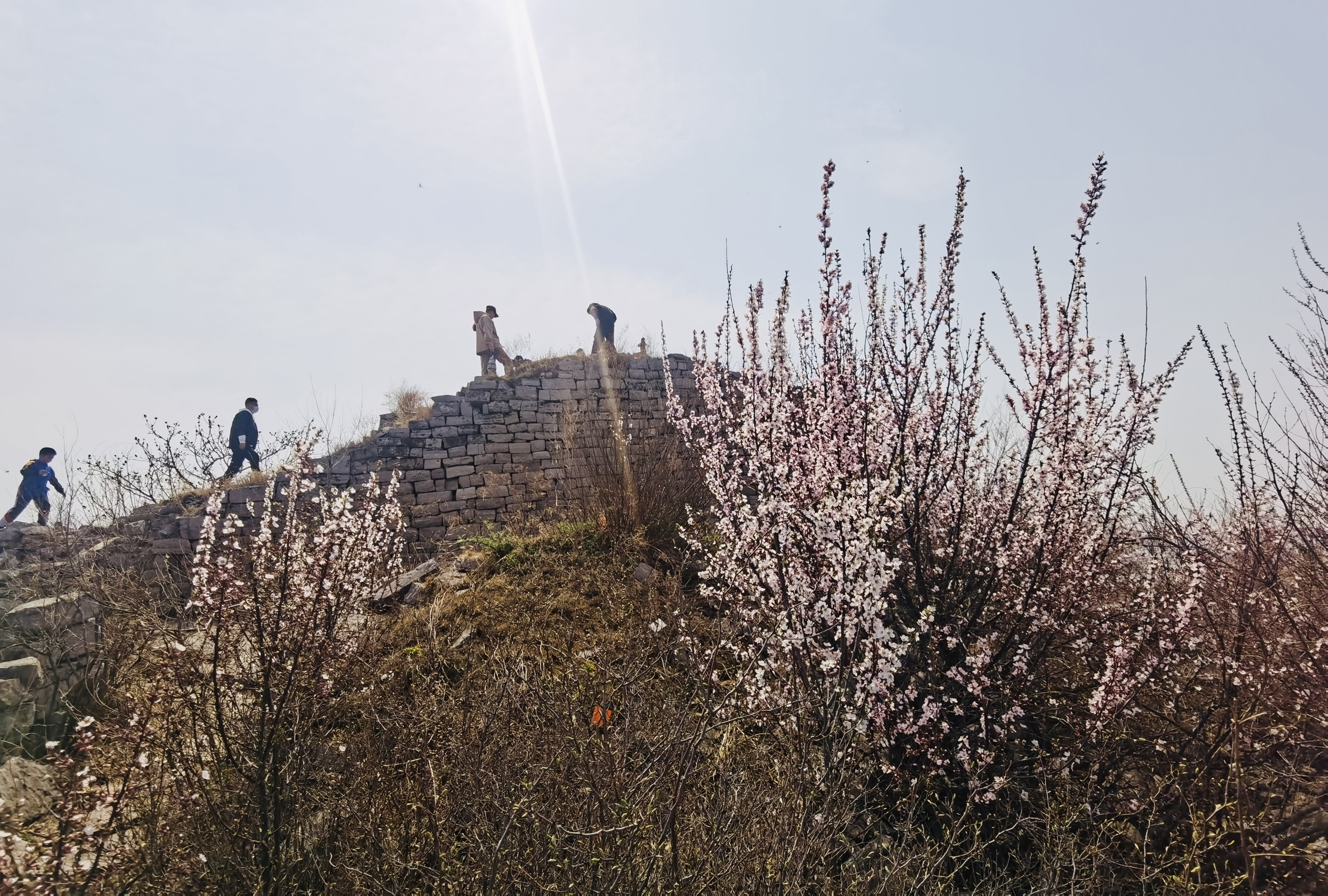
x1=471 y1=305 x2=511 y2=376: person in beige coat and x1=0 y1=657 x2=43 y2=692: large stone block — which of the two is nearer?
x1=0 y1=657 x2=43 y2=692: large stone block

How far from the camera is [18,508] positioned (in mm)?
10492

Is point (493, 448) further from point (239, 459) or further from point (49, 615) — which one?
point (49, 615)

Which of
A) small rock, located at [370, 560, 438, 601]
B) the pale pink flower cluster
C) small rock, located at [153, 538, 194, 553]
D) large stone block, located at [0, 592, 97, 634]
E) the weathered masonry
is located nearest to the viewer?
the pale pink flower cluster

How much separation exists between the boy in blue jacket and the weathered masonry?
2.81m

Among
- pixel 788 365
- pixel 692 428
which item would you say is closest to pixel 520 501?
pixel 692 428

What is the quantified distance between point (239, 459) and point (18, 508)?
9.56ft

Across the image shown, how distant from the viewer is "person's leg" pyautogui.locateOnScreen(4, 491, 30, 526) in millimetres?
10430

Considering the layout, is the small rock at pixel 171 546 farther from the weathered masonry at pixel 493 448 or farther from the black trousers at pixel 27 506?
the black trousers at pixel 27 506

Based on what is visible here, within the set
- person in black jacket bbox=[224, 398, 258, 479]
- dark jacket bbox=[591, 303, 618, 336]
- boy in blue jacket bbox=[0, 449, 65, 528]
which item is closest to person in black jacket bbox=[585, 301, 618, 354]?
dark jacket bbox=[591, 303, 618, 336]

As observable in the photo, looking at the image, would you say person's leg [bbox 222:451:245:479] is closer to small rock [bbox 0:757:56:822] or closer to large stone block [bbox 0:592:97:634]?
large stone block [bbox 0:592:97:634]

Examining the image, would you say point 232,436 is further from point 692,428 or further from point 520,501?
point 692,428

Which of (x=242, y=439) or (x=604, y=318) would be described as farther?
(x=604, y=318)

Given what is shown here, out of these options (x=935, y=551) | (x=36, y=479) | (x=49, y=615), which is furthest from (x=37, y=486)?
(x=935, y=551)

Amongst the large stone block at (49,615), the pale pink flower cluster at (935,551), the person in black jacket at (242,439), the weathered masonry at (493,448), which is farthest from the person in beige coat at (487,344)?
the pale pink flower cluster at (935,551)
